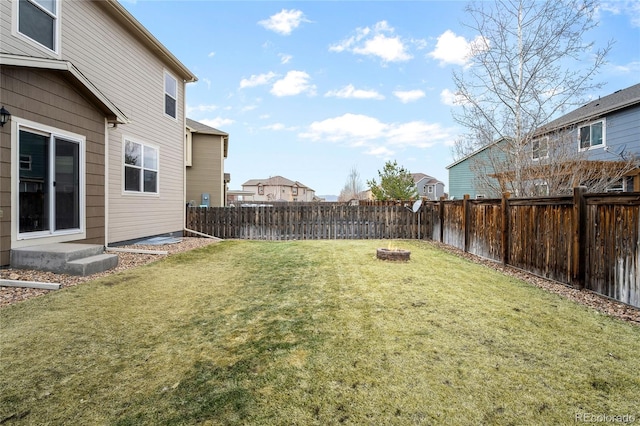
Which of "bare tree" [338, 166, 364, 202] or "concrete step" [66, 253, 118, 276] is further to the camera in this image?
"bare tree" [338, 166, 364, 202]

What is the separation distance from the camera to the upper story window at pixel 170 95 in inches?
409

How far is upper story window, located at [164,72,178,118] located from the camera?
34.1ft

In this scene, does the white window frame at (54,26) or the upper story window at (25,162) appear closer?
the upper story window at (25,162)

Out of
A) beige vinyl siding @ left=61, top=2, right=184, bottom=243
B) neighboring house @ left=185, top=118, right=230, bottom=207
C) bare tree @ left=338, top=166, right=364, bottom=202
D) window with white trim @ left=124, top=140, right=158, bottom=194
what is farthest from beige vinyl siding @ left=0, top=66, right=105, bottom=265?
bare tree @ left=338, top=166, right=364, bottom=202

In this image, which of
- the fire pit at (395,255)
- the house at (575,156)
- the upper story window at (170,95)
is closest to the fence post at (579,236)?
the fire pit at (395,255)

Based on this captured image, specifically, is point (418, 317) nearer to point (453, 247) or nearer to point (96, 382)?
point (96, 382)

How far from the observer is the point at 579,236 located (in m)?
4.47

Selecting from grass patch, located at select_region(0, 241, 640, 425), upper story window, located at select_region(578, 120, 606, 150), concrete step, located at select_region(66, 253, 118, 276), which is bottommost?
grass patch, located at select_region(0, 241, 640, 425)

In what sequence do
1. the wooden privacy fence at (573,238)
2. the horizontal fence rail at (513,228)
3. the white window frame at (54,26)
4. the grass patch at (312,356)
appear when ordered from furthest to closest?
the white window frame at (54,26) < the horizontal fence rail at (513,228) < the wooden privacy fence at (573,238) < the grass patch at (312,356)

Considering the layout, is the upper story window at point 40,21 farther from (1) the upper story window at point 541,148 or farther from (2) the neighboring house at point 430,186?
(2) the neighboring house at point 430,186

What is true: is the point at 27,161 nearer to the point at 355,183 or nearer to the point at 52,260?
the point at 52,260

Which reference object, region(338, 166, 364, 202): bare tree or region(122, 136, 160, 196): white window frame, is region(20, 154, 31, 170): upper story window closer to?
region(122, 136, 160, 196): white window frame

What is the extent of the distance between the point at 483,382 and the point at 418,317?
1.27 metres

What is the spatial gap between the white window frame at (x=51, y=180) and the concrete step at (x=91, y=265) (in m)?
0.79
